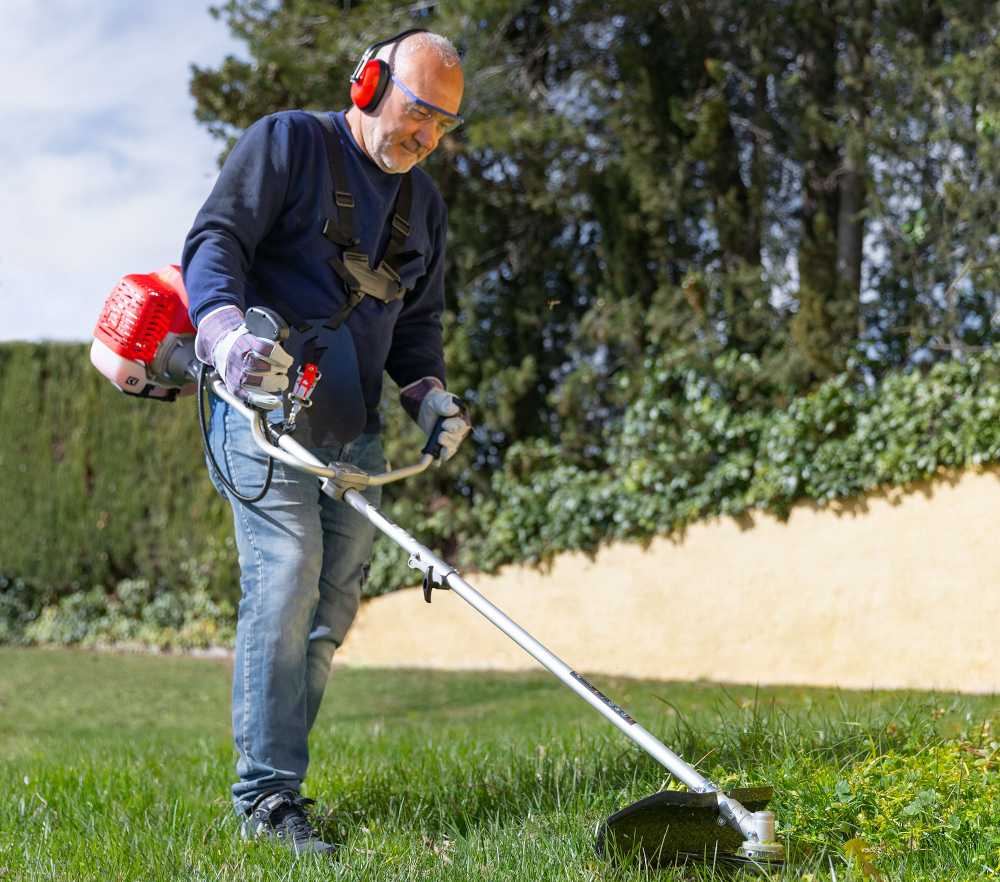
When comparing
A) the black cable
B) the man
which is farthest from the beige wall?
the black cable

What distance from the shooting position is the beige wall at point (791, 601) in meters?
7.33

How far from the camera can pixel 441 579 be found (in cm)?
254

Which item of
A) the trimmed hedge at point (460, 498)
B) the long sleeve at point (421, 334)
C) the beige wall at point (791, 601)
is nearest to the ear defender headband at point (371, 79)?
the long sleeve at point (421, 334)

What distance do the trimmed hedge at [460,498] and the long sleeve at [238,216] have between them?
18.4ft

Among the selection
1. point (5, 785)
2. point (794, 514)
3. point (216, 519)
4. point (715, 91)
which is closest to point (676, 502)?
point (794, 514)

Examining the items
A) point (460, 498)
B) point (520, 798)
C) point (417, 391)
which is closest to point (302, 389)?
point (417, 391)

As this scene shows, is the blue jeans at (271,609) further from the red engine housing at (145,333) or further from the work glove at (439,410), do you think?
the work glove at (439,410)

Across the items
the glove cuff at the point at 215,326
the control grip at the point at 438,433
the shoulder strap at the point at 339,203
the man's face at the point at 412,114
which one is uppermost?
the man's face at the point at 412,114

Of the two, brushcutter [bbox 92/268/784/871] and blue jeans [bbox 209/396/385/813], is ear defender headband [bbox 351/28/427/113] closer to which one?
brushcutter [bbox 92/268/784/871]

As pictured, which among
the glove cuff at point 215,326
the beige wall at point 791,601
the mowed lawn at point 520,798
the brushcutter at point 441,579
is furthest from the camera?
the beige wall at point 791,601

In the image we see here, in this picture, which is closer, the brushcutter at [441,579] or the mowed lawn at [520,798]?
the brushcutter at [441,579]

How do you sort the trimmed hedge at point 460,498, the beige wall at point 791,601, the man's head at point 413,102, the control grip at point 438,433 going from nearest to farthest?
the man's head at point 413,102
the control grip at point 438,433
the beige wall at point 791,601
the trimmed hedge at point 460,498

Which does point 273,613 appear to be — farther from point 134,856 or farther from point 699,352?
point 699,352

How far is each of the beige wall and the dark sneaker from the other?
492cm
